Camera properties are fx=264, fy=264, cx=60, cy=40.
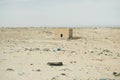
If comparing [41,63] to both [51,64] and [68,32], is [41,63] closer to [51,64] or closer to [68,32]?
[51,64]

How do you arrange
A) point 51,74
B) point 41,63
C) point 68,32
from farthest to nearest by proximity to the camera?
point 68,32, point 41,63, point 51,74

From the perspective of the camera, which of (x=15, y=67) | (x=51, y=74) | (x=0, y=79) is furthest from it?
(x=15, y=67)

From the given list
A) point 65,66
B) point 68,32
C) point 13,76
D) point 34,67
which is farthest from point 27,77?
point 68,32

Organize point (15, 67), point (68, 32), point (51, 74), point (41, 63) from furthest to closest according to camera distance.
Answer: point (68, 32), point (41, 63), point (15, 67), point (51, 74)

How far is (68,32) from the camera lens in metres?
29.1

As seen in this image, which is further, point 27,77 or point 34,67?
point 34,67

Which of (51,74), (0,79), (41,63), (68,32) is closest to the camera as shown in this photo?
(0,79)

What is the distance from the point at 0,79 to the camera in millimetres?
8797

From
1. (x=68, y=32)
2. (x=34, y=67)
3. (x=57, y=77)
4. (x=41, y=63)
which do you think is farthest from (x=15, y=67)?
(x=68, y=32)

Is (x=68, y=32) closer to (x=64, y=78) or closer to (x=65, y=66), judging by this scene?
(x=65, y=66)

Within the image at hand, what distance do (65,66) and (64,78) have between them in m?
2.34

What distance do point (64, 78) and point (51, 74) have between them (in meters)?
0.74

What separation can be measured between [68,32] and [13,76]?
20.2 meters

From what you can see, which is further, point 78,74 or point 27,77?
point 78,74
